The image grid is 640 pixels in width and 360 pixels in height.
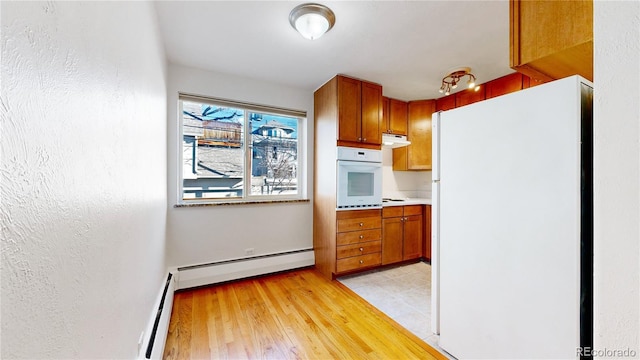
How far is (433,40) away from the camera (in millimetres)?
2090

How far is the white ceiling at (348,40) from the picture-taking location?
171cm

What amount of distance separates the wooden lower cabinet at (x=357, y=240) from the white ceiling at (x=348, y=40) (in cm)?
163

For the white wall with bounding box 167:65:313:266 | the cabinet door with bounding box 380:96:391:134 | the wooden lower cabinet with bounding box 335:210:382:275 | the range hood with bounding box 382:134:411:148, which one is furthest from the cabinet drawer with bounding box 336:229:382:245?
the cabinet door with bounding box 380:96:391:134

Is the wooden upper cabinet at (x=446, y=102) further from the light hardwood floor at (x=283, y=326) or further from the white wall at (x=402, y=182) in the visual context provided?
the light hardwood floor at (x=283, y=326)

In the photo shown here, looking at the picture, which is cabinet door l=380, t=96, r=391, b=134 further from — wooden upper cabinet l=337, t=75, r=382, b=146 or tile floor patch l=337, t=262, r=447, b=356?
tile floor patch l=337, t=262, r=447, b=356

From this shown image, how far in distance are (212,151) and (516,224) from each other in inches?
108

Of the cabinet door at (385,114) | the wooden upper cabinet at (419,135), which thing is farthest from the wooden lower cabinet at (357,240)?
the cabinet door at (385,114)

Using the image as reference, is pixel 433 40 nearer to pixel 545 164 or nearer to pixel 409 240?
pixel 545 164

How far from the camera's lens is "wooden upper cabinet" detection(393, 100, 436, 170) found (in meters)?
3.59

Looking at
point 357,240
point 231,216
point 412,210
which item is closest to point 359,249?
→ point 357,240

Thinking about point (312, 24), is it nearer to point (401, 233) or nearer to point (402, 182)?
point (401, 233)

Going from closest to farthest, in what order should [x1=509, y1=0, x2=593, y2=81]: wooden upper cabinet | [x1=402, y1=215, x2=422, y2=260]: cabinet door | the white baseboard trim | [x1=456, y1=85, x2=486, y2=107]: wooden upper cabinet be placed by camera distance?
[x1=509, y1=0, x2=593, y2=81]: wooden upper cabinet
the white baseboard trim
[x1=456, y1=85, x2=486, y2=107]: wooden upper cabinet
[x1=402, y1=215, x2=422, y2=260]: cabinet door

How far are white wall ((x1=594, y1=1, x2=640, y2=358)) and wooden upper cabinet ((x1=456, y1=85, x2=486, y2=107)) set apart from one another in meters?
2.85

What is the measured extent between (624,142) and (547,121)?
0.65 meters
